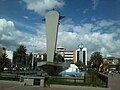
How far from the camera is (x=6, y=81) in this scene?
29359 millimetres

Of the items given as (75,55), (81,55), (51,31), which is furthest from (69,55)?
(51,31)

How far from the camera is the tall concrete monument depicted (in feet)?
159

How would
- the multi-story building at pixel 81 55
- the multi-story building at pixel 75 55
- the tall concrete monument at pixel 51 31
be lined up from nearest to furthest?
the tall concrete monument at pixel 51 31
the multi-story building at pixel 75 55
the multi-story building at pixel 81 55

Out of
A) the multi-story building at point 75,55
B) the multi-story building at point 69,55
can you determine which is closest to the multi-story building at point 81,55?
the multi-story building at point 75,55

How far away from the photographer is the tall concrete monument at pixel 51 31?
159 feet

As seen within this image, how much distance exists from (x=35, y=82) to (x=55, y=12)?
25961 mm

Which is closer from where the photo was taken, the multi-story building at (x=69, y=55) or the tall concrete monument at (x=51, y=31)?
the tall concrete monument at (x=51, y=31)

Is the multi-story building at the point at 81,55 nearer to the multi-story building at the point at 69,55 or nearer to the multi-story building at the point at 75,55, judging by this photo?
the multi-story building at the point at 75,55

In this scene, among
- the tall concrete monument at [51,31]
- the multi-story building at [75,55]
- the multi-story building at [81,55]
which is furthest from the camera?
the multi-story building at [81,55]

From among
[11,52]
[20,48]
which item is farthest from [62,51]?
[20,48]

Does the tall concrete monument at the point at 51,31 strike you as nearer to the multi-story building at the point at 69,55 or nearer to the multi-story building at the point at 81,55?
the multi-story building at the point at 69,55

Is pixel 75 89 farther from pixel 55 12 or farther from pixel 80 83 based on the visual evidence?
pixel 55 12

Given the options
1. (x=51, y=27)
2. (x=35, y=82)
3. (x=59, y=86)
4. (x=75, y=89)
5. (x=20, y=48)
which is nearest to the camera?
(x=75, y=89)

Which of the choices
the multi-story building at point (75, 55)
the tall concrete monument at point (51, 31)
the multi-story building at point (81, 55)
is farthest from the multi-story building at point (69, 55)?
the tall concrete monument at point (51, 31)
